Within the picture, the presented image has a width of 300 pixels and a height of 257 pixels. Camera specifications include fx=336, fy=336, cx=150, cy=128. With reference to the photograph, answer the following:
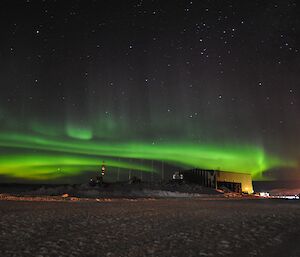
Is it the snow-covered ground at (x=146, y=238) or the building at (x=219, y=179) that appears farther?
the building at (x=219, y=179)

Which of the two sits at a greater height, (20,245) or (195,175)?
(195,175)

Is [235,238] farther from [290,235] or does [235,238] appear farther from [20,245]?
[20,245]

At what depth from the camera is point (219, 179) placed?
8075 cm

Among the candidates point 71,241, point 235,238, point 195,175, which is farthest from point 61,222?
point 195,175

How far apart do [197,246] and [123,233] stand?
8.41 feet

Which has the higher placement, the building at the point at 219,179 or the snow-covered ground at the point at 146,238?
the building at the point at 219,179

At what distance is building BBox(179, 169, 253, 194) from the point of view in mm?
79988

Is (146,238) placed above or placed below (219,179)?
below

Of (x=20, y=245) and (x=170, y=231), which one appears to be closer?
(x=20, y=245)

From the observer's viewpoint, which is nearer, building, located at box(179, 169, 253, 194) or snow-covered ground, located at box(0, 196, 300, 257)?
snow-covered ground, located at box(0, 196, 300, 257)

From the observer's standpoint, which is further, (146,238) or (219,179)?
(219,179)

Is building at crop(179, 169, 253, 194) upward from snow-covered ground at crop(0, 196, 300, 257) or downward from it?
upward

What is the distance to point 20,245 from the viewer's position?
7969 mm

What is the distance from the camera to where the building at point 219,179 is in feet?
262
